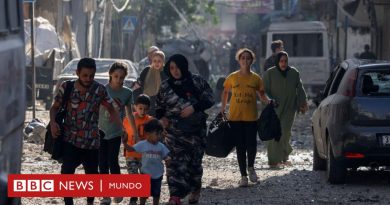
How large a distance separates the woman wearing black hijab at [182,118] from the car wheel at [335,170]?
2.30 meters

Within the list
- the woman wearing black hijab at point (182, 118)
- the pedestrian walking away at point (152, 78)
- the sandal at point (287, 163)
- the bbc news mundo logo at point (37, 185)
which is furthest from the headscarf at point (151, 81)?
the bbc news mundo logo at point (37, 185)

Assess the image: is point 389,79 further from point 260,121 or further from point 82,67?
point 82,67

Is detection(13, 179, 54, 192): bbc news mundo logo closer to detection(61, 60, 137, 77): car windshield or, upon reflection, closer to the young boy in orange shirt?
the young boy in orange shirt

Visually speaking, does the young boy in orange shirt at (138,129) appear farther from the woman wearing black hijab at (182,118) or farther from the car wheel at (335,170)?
the car wheel at (335,170)

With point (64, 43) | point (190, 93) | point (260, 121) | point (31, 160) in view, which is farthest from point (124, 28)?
point (190, 93)

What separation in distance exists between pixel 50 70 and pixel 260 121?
58.2 ft

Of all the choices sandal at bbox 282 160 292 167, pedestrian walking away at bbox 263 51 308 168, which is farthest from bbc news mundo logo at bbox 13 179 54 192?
sandal at bbox 282 160 292 167

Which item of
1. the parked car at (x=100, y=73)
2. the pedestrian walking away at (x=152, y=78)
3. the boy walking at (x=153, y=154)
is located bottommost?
the parked car at (x=100, y=73)

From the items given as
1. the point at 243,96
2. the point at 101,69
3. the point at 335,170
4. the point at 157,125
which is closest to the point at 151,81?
the point at 243,96

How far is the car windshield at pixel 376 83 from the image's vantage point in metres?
13.4

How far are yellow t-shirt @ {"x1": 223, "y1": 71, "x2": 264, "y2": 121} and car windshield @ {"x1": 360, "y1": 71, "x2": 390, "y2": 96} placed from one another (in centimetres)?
136

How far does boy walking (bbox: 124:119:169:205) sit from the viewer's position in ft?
35.7

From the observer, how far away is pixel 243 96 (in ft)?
46.4

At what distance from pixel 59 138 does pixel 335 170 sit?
4.31m
